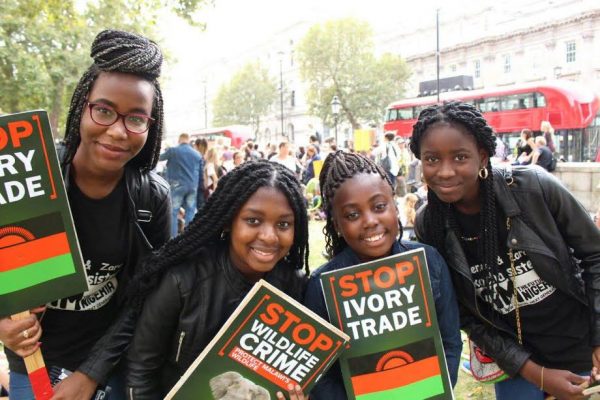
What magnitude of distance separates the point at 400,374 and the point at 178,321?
0.87m

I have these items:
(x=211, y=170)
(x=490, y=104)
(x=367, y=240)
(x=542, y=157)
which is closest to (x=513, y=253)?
(x=367, y=240)

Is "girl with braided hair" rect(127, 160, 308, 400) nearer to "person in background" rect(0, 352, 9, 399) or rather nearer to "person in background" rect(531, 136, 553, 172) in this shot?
"person in background" rect(0, 352, 9, 399)

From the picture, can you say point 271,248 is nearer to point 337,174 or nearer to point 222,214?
point 222,214

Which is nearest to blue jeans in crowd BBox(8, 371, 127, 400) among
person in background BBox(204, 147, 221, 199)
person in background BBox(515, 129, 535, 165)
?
person in background BBox(204, 147, 221, 199)

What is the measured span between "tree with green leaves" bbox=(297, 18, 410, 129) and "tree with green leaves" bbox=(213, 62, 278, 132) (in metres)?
13.7

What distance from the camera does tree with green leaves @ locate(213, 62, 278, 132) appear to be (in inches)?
2188

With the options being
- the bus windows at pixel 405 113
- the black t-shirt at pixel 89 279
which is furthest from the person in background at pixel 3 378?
the bus windows at pixel 405 113

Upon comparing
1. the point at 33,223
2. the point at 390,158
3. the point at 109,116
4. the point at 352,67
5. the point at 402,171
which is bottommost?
the point at 402,171

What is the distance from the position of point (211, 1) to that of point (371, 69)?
34.8 m

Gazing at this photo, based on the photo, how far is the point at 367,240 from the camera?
6.85 ft

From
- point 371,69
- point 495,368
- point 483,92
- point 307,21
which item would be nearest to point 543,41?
point 371,69

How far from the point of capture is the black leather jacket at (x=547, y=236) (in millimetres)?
2160

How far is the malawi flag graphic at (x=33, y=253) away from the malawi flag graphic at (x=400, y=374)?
1154mm

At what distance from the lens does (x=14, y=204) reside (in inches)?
70.7
